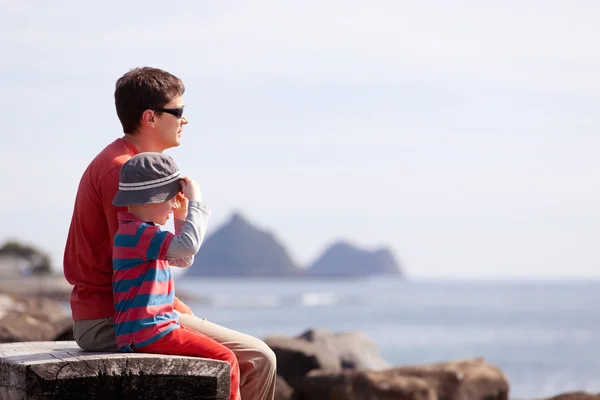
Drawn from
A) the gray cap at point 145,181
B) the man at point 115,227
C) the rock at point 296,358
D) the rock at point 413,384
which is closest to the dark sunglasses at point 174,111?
the man at point 115,227

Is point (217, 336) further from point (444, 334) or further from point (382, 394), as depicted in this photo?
point (444, 334)

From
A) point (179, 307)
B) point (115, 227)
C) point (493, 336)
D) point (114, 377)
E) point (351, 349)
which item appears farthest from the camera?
point (493, 336)

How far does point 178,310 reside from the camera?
5512mm

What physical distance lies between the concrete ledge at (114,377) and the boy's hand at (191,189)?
0.73 m

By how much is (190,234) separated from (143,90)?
0.84 m

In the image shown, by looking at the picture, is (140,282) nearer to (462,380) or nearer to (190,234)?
(190,234)

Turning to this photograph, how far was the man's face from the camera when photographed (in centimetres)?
525

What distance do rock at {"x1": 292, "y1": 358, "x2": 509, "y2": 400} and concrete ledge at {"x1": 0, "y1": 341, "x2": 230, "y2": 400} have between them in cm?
606

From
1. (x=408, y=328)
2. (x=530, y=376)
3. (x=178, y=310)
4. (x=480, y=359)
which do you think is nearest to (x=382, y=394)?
(x=480, y=359)

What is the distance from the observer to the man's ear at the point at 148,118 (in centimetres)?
522

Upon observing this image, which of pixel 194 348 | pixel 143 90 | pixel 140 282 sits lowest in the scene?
pixel 194 348

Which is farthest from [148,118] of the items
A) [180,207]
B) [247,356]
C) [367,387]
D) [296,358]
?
[296,358]

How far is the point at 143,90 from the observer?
520 cm

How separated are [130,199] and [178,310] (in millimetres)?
858
